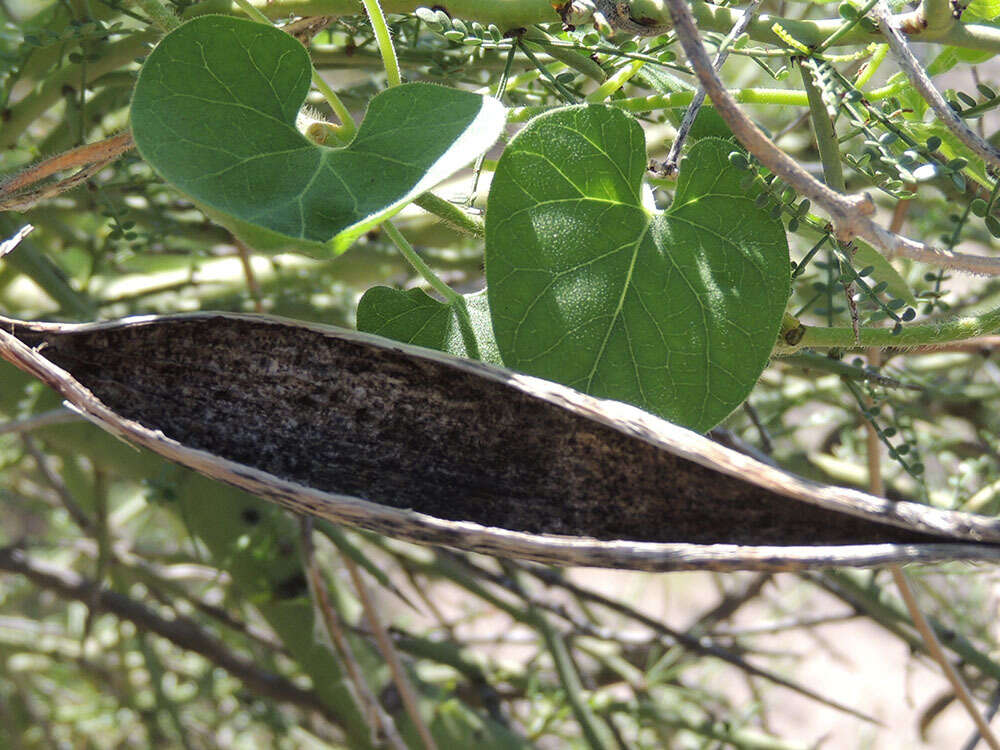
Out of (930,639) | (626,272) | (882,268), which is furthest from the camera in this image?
(930,639)

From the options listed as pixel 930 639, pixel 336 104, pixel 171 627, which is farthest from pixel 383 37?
pixel 171 627

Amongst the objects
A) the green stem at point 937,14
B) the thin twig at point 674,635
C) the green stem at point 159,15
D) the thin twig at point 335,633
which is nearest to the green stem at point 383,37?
the green stem at point 159,15

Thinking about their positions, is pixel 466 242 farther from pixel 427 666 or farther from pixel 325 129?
pixel 325 129

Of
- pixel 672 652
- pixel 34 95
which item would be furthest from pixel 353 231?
pixel 672 652

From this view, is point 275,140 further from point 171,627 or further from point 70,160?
point 171,627

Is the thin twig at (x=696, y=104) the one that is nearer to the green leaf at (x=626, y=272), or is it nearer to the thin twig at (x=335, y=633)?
the green leaf at (x=626, y=272)
